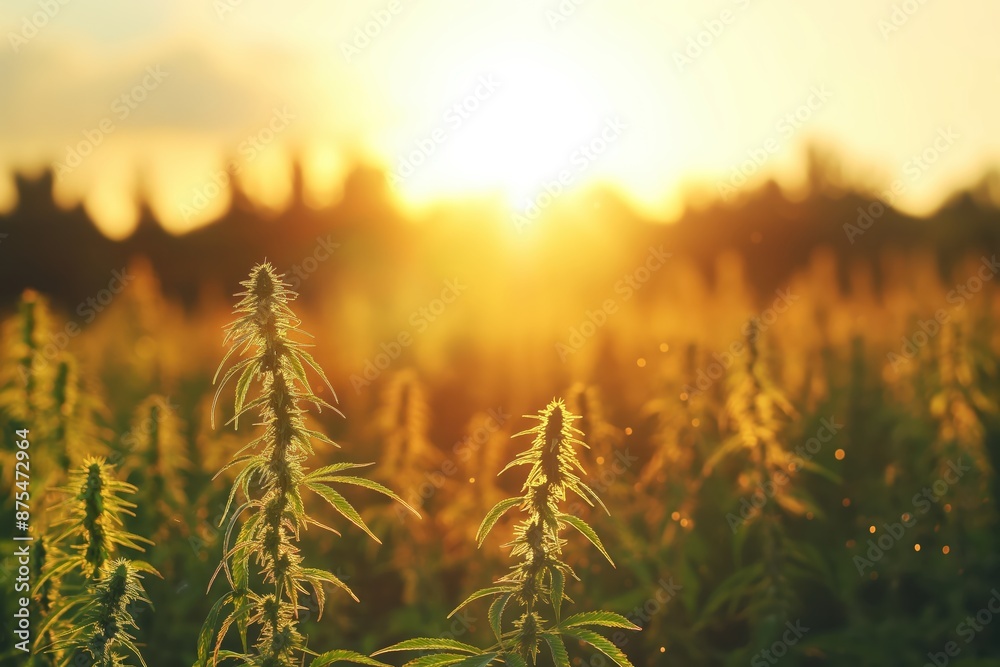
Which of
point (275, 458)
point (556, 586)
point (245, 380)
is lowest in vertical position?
point (556, 586)

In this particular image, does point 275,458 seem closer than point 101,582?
Yes

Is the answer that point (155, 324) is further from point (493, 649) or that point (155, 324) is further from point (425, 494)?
point (493, 649)

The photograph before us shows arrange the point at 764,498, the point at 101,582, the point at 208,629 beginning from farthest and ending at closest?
1. the point at 764,498
2. the point at 101,582
3. the point at 208,629

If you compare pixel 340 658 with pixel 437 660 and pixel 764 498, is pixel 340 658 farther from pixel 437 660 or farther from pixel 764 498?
pixel 764 498

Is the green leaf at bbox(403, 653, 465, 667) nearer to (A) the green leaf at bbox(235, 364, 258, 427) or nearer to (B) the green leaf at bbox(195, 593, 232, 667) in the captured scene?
(B) the green leaf at bbox(195, 593, 232, 667)

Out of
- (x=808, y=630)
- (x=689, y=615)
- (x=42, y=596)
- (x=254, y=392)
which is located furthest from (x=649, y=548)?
(x=254, y=392)

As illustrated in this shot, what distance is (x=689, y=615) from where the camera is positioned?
422cm

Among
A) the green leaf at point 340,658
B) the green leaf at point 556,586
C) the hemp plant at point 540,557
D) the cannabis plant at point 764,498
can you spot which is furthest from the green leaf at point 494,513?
the cannabis plant at point 764,498

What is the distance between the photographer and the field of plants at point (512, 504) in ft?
4.85

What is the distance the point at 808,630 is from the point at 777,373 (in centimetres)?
273

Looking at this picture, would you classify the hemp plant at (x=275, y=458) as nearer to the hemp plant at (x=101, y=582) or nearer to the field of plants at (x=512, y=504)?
the field of plants at (x=512, y=504)

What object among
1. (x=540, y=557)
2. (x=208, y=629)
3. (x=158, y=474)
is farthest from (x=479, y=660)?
(x=158, y=474)

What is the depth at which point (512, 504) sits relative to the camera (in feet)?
4.75

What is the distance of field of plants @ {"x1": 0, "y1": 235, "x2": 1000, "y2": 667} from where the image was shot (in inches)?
58.2
